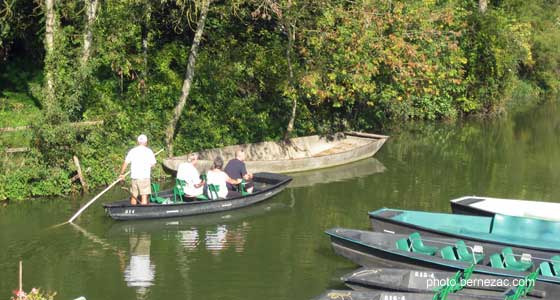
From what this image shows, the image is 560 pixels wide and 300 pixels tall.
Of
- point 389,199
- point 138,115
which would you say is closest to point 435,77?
point 389,199

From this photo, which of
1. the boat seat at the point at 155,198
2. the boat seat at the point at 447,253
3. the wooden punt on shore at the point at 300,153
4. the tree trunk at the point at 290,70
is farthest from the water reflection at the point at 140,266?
the tree trunk at the point at 290,70

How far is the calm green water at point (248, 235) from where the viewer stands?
1383cm

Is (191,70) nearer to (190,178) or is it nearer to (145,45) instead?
(145,45)

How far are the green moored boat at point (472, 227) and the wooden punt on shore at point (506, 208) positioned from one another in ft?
1.95

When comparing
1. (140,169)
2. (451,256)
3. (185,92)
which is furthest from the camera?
(185,92)

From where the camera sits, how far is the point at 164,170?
867 inches

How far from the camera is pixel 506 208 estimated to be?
16.9 metres

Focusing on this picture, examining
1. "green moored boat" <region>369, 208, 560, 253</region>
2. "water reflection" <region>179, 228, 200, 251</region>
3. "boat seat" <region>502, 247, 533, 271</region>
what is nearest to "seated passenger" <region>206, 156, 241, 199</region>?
"water reflection" <region>179, 228, 200, 251</region>

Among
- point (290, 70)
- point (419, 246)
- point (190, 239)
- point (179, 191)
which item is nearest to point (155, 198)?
point (179, 191)

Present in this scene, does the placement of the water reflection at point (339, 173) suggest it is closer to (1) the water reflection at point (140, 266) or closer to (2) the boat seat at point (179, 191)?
(2) the boat seat at point (179, 191)

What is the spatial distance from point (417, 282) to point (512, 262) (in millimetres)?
2107

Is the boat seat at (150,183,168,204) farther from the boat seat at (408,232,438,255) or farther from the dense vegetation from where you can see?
the boat seat at (408,232,438,255)

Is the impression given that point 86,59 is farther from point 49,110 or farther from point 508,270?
point 508,270

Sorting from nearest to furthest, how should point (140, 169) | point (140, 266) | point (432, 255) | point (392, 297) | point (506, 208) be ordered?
1. point (392, 297)
2. point (432, 255)
3. point (140, 266)
4. point (506, 208)
5. point (140, 169)
